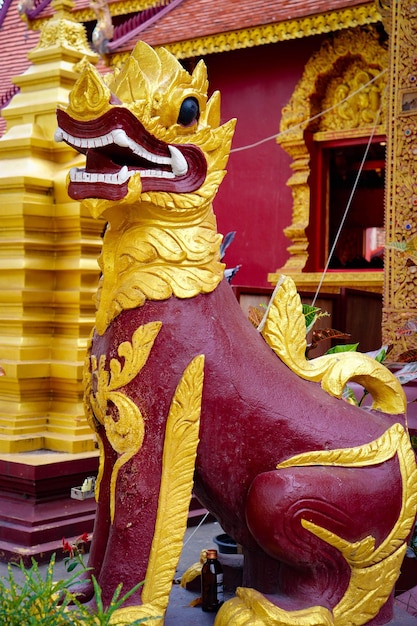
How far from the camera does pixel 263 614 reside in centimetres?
225

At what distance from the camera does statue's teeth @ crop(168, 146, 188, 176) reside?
93.1 inches

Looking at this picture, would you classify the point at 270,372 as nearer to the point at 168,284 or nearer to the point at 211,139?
the point at 168,284

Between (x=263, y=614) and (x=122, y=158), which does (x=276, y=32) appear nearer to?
(x=122, y=158)

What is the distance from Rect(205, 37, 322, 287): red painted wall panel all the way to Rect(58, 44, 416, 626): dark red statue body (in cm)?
709

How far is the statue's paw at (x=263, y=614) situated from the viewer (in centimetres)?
224

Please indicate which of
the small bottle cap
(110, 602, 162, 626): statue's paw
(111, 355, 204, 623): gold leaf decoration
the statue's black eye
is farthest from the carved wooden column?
(110, 602, 162, 626): statue's paw

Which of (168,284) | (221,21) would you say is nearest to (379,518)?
(168,284)

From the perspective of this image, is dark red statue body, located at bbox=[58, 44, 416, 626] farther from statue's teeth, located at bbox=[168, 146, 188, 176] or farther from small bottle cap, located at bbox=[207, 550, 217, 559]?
small bottle cap, located at bbox=[207, 550, 217, 559]

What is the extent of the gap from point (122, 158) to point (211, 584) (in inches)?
53.8

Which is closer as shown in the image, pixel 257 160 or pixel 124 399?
pixel 124 399

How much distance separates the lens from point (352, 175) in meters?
11.4

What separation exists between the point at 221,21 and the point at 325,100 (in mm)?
1493

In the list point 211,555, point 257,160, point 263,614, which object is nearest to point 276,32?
point 257,160

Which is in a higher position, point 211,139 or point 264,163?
point 264,163
